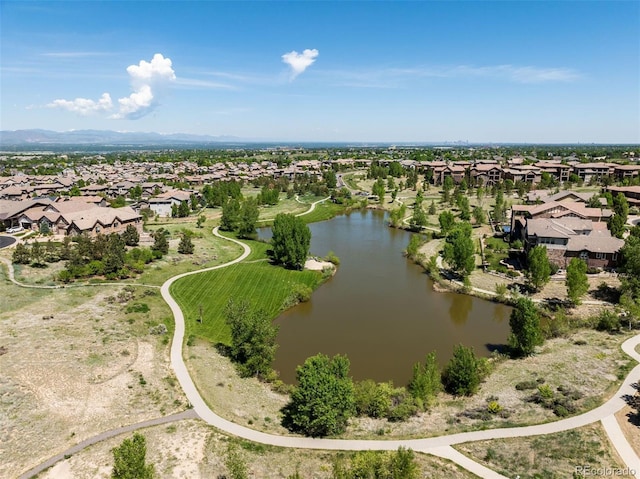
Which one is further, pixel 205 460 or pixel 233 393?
pixel 233 393

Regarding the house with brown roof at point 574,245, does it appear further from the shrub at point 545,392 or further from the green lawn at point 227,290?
the green lawn at point 227,290

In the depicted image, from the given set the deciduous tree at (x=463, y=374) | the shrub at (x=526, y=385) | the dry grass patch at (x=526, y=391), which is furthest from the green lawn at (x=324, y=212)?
the shrub at (x=526, y=385)

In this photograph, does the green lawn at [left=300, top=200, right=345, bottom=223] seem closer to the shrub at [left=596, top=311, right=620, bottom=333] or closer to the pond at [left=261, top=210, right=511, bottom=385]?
the pond at [left=261, top=210, right=511, bottom=385]

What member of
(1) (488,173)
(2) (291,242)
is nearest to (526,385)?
(2) (291,242)

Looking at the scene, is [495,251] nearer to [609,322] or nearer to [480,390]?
[609,322]

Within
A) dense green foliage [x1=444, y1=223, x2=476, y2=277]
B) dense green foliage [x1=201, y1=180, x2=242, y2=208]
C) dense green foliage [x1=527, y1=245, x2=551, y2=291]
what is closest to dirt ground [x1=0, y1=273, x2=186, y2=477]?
dense green foliage [x1=444, y1=223, x2=476, y2=277]

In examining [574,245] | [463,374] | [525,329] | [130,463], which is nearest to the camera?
[130,463]
